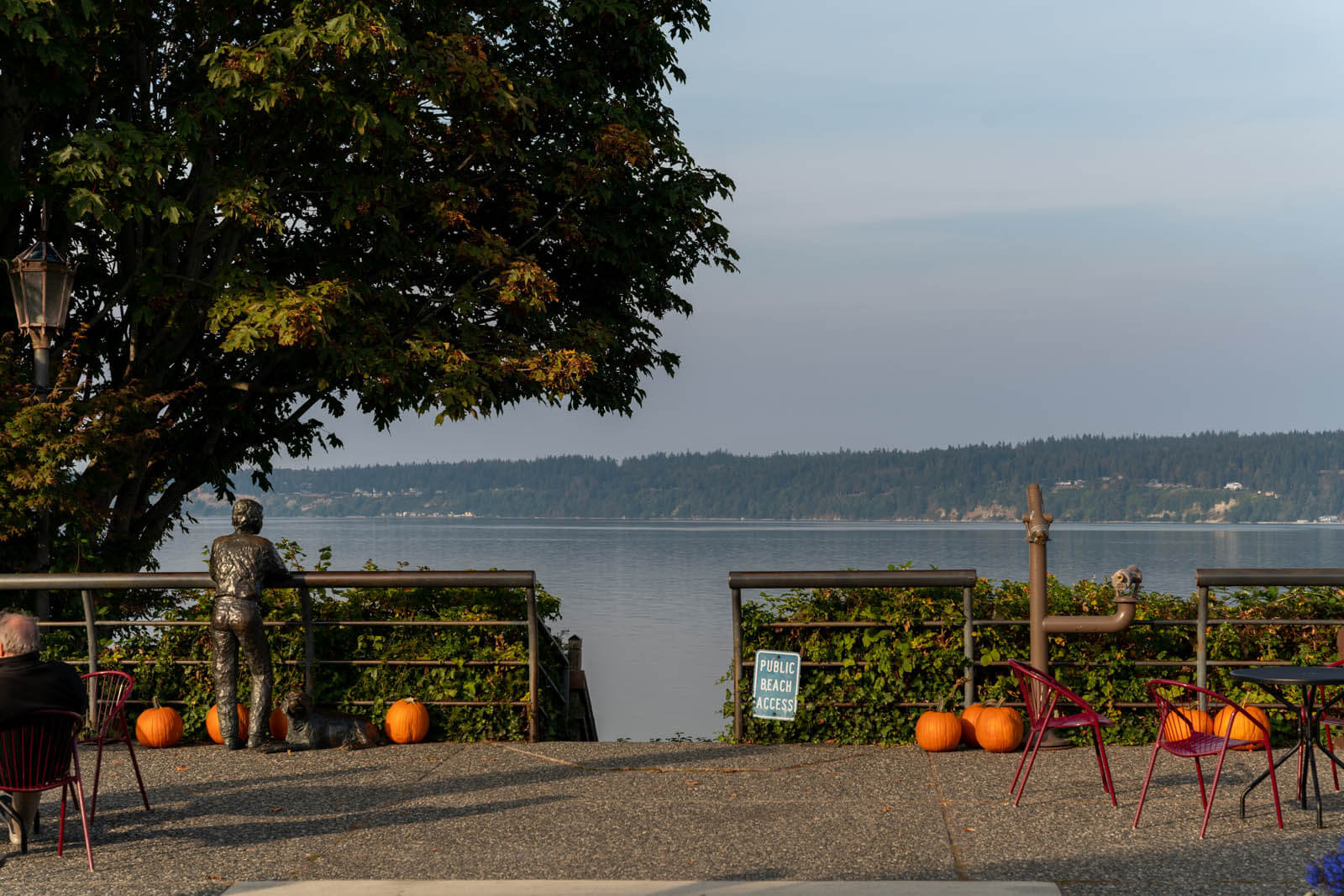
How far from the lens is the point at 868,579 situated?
8.50m

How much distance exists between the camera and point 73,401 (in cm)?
1182

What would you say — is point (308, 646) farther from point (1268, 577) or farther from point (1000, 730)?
point (1268, 577)

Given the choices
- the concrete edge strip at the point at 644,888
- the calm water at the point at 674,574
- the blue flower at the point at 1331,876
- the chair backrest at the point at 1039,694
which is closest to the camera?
the blue flower at the point at 1331,876

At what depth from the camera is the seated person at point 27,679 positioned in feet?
18.8

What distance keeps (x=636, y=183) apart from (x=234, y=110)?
16.7ft

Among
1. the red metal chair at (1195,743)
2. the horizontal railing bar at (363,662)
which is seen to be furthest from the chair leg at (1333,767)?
the horizontal railing bar at (363,662)

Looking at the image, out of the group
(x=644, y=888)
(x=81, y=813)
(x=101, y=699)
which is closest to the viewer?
(x=644, y=888)

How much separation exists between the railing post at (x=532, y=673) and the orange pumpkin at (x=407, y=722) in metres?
0.74

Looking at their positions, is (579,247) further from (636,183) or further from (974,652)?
(974,652)

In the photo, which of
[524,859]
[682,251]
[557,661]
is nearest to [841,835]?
[524,859]

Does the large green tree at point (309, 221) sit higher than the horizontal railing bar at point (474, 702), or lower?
higher

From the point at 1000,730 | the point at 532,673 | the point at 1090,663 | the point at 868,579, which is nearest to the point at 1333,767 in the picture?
the point at 1090,663

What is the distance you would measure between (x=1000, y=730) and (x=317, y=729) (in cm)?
470

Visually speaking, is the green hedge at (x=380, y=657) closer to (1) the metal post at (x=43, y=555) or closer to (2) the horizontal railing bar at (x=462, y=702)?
(2) the horizontal railing bar at (x=462, y=702)
